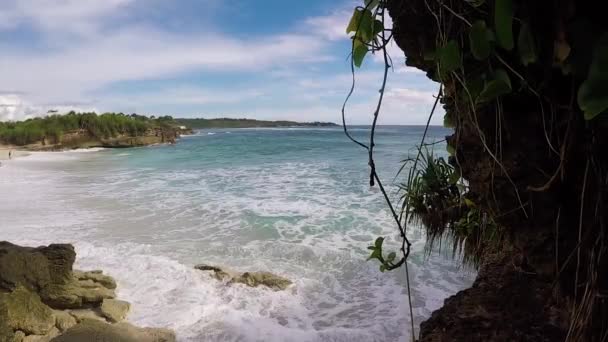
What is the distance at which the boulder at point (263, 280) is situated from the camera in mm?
6090

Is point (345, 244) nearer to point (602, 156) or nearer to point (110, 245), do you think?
point (110, 245)

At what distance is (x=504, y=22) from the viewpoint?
971 mm

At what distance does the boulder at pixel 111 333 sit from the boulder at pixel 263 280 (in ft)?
5.08

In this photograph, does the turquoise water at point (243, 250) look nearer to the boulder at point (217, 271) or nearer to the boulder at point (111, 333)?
the boulder at point (217, 271)

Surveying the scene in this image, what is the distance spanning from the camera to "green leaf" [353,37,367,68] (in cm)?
140

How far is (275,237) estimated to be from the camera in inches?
336

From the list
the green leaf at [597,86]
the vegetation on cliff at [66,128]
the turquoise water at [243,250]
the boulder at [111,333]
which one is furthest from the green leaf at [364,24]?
the vegetation on cliff at [66,128]

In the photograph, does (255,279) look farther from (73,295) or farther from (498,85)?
(498,85)

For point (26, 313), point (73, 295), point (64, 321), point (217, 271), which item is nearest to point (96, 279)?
point (73, 295)

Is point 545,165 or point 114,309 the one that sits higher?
point 545,165

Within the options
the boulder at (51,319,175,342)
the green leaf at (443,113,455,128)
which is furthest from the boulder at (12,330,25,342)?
the green leaf at (443,113,455,128)

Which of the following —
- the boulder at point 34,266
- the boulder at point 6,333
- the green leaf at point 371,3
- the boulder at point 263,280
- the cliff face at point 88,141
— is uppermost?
the green leaf at point 371,3

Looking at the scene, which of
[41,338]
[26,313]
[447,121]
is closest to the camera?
[447,121]

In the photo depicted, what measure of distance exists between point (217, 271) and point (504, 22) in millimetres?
6144
